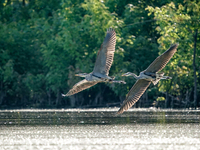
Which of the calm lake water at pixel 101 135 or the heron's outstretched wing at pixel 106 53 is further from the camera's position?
the heron's outstretched wing at pixel 106 53

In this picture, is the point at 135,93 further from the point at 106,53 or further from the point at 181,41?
the point at 181,41

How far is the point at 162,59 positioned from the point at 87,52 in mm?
25634

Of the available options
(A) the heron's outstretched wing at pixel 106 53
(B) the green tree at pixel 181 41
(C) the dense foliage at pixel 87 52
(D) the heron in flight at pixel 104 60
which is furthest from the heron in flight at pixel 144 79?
(C) the dense foliage at pixel 87 52

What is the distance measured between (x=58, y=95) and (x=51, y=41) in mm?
4424

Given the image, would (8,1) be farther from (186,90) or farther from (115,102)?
(186,90)

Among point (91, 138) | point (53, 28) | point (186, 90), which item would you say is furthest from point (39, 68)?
point (91, 138)

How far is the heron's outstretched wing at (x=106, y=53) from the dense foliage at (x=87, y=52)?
713 inches

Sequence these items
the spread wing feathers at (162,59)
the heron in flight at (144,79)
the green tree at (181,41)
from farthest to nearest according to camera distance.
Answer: the green tree at (181,41) → the heron in flight at (144,79) → the spread wing feathers at (162,59)

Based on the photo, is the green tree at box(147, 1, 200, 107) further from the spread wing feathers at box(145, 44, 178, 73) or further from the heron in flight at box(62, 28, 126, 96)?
the heron in flight at box(62, 28, 126, 96)

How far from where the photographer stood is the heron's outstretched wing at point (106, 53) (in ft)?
64.0

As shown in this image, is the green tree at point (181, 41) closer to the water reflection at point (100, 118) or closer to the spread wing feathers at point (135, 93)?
the water reflection at point (100, 118)

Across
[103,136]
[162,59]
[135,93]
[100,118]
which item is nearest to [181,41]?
[100,118]

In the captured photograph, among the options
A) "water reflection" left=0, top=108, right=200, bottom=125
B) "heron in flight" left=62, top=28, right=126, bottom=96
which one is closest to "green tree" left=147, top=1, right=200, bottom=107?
"water reflection" left=0, top=108, right=200, bottom=125

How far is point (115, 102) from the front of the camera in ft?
142
